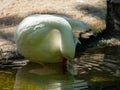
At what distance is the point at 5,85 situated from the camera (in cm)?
514

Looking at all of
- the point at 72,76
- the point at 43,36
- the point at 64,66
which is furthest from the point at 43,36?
the point at 72,76

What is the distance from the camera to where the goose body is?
542 centimetres

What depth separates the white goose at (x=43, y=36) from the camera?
5414mm

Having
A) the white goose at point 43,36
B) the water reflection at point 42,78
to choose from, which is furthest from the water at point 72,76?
the white goose at point 43,36

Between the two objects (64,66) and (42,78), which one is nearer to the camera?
(42,78)

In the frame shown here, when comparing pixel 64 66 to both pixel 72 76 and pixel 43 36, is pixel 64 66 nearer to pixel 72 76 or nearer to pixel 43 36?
pixel 72 76

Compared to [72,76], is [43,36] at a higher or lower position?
higher

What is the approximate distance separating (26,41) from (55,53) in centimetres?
38

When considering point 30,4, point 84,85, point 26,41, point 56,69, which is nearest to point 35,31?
point 26,41

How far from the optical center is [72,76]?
17.7 ft

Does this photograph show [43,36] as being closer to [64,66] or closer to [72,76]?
[64,66]

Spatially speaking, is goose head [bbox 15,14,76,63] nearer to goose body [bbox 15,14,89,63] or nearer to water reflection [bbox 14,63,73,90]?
goose body [bbox 15,14,89,63]

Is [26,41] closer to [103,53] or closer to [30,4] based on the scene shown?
[103,53]

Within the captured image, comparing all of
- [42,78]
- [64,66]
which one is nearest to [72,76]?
[64,66]
